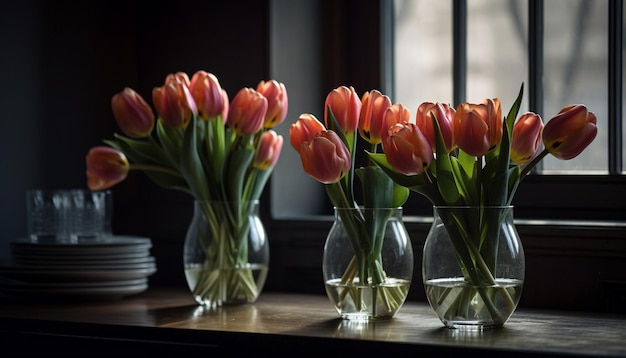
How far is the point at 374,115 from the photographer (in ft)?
5.33

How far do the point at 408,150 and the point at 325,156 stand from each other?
0.47ft

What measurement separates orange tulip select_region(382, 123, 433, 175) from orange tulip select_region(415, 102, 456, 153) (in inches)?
1.0

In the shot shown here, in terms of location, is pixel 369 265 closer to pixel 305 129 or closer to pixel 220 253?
pixel 305 129

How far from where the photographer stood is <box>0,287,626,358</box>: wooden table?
1.37m

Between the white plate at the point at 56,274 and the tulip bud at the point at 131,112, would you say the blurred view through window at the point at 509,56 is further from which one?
the white plate at the point at 56,274

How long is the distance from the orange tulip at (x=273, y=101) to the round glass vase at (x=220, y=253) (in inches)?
7.1

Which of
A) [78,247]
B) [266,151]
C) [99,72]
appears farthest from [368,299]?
[99,72]

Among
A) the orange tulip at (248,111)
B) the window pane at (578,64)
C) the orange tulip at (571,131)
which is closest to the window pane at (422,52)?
the window pane at (578,64)

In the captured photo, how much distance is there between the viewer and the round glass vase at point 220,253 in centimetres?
186

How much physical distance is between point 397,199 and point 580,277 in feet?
1.37

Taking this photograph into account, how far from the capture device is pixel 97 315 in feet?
5.80

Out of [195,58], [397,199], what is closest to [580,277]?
[397,199]

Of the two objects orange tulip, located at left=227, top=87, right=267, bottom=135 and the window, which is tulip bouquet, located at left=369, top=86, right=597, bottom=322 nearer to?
orange tulip, located at left=227, top=87, right=267, bottom=135

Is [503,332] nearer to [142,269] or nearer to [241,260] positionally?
[241,260]
